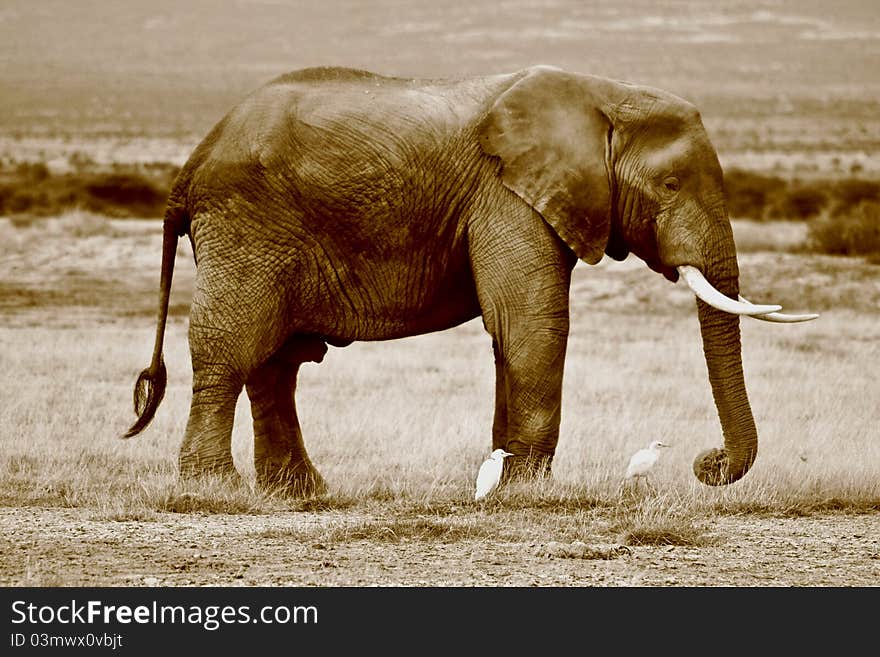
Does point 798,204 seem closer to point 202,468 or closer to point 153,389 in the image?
point 153,389

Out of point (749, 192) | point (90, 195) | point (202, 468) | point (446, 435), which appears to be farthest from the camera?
point (749, 192)

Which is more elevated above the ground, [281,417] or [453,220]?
[453,220]

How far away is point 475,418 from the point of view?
14.6 meters

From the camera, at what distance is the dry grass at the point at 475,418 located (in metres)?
10.5

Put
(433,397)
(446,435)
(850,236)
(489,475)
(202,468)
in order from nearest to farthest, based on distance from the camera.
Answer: (489,475), (202,468), (446,435), (433,397), (850,236)

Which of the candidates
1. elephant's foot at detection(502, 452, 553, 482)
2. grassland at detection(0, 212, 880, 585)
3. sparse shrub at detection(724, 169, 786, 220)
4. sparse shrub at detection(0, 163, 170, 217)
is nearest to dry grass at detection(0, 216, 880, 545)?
grassland at detection(0, 212, 880, 585)

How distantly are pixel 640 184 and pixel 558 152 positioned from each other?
0.56 meters

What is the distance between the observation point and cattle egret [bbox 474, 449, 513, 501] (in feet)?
34.2

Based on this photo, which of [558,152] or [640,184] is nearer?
[558,152]

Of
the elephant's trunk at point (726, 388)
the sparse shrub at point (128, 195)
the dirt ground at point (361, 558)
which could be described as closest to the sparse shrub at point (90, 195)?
the sparse shrub at point (128, 195)

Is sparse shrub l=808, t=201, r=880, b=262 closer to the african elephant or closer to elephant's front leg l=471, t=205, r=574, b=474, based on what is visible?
the african elephant

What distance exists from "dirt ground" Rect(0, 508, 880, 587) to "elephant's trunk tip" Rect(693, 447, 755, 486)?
21.6 inches

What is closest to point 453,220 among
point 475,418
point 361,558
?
point 361,558

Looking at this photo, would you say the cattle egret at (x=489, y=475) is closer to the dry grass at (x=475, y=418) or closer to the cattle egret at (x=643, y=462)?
the dry grass at (x=475, y=418)
